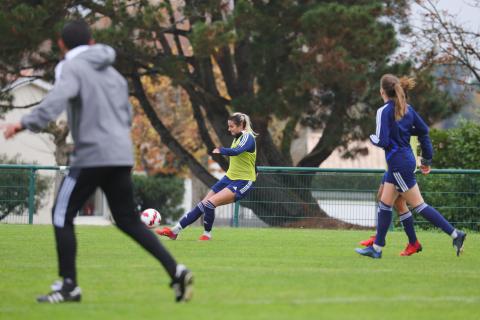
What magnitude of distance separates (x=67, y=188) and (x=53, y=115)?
0.65 metres

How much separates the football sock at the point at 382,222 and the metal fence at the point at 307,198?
9718mm

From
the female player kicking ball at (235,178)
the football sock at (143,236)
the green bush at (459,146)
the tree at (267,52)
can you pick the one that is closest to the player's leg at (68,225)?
the football sock at (143,236)

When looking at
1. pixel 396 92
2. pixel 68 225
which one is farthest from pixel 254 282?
pixel 396 92

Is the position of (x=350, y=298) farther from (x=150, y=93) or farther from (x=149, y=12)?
(x=150, y=93)

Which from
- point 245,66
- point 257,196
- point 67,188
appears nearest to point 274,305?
point 67,188

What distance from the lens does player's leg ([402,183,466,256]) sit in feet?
37.3

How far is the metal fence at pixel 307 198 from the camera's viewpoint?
21203 millimetres

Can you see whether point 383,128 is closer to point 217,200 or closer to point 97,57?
point 217,200

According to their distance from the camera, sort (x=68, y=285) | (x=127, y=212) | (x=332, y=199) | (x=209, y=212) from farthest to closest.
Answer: (x=332, y=199)
(x=209, y=212)
(x=127, y=212)
(x=68, y=285)

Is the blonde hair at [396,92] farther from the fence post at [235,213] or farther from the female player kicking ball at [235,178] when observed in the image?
the fence post at [235,213]

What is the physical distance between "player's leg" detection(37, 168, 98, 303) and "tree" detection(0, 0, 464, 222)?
668 inches

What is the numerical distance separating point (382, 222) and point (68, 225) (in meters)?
4.85

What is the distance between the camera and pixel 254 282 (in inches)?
339

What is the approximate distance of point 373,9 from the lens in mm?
25234
